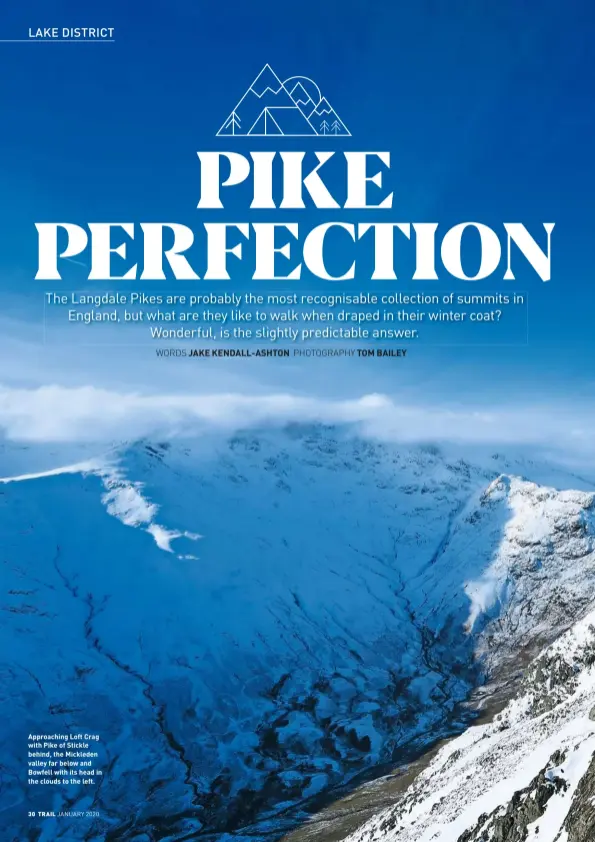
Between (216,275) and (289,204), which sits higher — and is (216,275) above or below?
below

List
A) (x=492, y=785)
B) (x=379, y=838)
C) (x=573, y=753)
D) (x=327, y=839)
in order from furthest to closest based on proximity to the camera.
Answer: (x=327, y=839)
(x=379, y=838)
(x=492, y=785)
(x=573, y=753)

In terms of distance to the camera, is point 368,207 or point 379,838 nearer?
point 368,207

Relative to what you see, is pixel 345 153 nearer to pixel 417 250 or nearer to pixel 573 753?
pixel 417 250

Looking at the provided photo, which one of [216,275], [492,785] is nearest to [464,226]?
[216,275]

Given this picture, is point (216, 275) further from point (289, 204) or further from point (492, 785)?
point (492, 785)

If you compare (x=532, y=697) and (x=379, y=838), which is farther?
(x=532, y=697)

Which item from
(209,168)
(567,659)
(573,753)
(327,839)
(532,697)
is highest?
(209,168)

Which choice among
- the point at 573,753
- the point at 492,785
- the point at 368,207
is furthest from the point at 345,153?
the point at 492,785

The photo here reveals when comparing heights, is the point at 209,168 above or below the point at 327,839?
above

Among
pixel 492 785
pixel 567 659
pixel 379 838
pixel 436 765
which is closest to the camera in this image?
pixel 492 785
